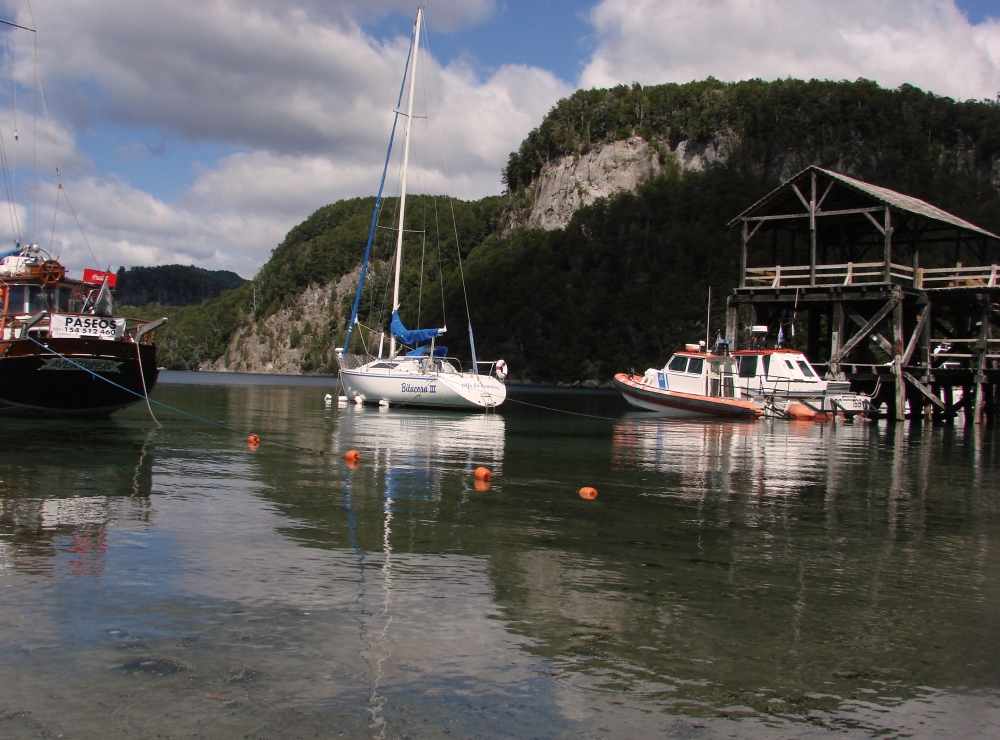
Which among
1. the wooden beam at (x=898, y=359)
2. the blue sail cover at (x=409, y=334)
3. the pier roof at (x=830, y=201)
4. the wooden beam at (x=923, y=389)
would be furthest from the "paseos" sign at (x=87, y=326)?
the wooden beam at (x=923, y=389)

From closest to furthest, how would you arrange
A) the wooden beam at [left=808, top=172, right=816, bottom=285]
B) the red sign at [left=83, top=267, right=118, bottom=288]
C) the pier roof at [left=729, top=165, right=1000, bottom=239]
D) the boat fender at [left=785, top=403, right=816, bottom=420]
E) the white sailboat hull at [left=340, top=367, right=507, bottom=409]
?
the red sign at [left=83, top=267, right=118, bottom=288] → the boat fender at [left=785, top=403, right=816, bottom=420] → the white sailboat hull at [left=340, top=367, right=507, bottom=409] → the pier roof at [left=729, top=165, right=1000, bottom=239] → the wooden beam at [left=808, top=172, right=816, bottom=285]

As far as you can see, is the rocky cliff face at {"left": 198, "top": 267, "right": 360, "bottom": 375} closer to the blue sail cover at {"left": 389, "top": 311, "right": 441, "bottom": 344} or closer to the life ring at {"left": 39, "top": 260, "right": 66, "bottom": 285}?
the blue sail cover at {"left": 389, "top": 311, "right": 441, "bottom": 344}

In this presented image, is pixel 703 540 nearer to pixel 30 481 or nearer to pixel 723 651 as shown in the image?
pixel 723 651

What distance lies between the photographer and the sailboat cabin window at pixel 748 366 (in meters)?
36.5

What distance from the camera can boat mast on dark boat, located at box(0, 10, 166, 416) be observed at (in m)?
25.0

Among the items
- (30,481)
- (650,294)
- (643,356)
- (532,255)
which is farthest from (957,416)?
(532,255)

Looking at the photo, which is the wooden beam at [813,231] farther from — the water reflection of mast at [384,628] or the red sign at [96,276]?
the water reflection of mast at [384,628]

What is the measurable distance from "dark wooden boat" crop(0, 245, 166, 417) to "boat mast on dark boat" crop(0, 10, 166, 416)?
0.08 feet

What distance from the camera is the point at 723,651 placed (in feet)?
20.2

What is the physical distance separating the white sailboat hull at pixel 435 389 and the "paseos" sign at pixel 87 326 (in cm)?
1171

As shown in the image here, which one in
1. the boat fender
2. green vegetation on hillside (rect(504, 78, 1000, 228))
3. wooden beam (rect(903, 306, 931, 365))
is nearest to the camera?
the boat fender

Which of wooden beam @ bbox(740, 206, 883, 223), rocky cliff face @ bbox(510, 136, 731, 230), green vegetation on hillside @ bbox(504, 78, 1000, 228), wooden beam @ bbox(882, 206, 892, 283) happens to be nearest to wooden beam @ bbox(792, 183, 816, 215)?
wooden beam @ bbox(740, 206, 883, 223)

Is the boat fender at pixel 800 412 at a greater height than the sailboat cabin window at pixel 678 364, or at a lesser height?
lesser

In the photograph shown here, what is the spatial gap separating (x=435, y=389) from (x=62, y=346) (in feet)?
46.0
